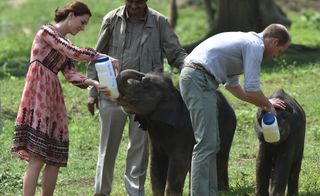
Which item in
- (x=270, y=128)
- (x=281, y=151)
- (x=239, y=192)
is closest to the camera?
(x=270, y=128)

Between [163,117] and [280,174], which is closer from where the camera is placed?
[163,117]

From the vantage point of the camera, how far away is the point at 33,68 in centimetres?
762

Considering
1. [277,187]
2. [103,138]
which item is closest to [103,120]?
[103,138]

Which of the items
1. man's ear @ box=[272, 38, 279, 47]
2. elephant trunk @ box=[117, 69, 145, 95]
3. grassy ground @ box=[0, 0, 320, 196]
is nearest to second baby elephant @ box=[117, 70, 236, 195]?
elephant trunk @ box=[117, 69, 145, 95]

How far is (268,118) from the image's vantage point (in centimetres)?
770

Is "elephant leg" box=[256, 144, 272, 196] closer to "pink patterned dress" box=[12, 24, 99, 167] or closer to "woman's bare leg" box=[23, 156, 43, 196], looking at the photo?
"pink patterned dress" box=[12, 24, 99, 167]

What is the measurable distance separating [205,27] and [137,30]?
16628 mm

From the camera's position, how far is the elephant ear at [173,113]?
7.88 m

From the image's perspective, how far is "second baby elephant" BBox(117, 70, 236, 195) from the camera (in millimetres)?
7758

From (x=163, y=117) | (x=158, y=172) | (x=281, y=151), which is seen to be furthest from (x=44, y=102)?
(x=281, y=151)

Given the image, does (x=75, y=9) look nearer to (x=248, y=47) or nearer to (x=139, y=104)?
(x=139, y=104)

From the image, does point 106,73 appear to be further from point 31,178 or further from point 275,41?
point 275,41

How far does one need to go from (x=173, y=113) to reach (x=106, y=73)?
0.89 metres

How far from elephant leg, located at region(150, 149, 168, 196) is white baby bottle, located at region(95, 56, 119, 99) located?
1.09 meters
